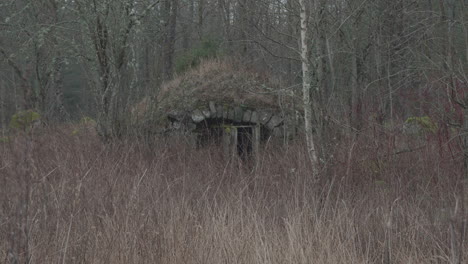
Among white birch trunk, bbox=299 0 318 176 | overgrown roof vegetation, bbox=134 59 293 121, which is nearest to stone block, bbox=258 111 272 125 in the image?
overgrown roof vegetation, bbox=134 59 293 121

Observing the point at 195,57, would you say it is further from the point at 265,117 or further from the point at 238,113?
the point at 265,117

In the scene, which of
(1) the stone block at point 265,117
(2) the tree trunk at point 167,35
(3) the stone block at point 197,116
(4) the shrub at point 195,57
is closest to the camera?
(2) the tree trunk at point 167,35

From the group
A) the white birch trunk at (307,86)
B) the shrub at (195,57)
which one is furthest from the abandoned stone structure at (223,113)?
the white birch trunk at (307,86)

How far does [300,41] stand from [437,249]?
9.06 feet

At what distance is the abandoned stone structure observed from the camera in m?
9.49

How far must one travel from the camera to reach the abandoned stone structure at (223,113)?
9.49m

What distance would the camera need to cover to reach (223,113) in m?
9.72

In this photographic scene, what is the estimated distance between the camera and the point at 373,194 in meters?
5.09

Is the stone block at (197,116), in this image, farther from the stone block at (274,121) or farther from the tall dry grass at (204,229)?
the tall dry grass at (204,229)

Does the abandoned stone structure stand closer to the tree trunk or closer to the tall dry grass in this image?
the tree trunk

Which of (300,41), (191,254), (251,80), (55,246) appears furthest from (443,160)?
(251,80)

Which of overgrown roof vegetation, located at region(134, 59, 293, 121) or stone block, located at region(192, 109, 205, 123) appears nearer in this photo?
stone block, located at region(192, 109, 205, 123)

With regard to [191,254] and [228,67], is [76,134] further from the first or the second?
[191,254]

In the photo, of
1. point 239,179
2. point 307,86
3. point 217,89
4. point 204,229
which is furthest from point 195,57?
point 204,229
